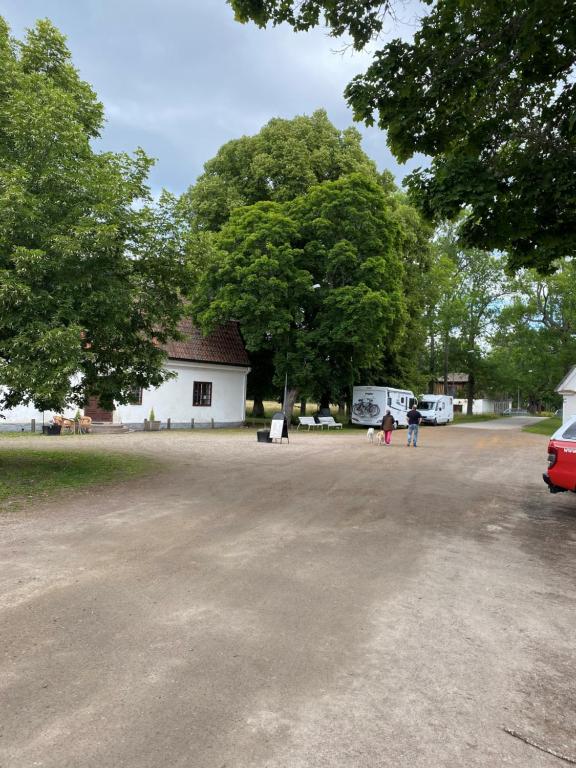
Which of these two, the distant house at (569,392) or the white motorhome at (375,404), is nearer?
the white motorhome at (375,404)

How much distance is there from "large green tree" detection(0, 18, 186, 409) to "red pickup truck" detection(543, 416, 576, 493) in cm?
816

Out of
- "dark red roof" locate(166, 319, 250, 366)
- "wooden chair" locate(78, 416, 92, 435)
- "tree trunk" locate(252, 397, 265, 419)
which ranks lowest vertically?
"wooden chair" locate(78, 416, 92, 435)

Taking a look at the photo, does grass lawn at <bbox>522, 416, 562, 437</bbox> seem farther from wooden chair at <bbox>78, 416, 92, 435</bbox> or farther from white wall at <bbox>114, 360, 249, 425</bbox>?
wooden chair at <bbox>78, 416, 92, 435</bbox>

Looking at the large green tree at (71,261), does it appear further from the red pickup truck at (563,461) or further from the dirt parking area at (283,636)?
the red pickup truck at (563,461)

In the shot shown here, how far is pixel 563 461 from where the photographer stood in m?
8.43

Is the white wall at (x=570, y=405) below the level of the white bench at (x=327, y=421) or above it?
above

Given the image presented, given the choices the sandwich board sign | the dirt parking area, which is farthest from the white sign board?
the dirt parking area

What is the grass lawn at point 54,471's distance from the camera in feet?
31.9

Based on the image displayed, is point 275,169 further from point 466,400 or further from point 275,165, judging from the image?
point 466,400

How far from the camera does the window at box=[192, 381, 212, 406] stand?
27.9m

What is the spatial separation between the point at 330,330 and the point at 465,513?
18554 mm

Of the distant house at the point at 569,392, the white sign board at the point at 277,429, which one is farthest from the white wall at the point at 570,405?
the white sign board at the point at 277,429

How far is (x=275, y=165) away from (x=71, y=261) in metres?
22.9

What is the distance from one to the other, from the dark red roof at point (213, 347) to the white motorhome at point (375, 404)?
7.29 m
